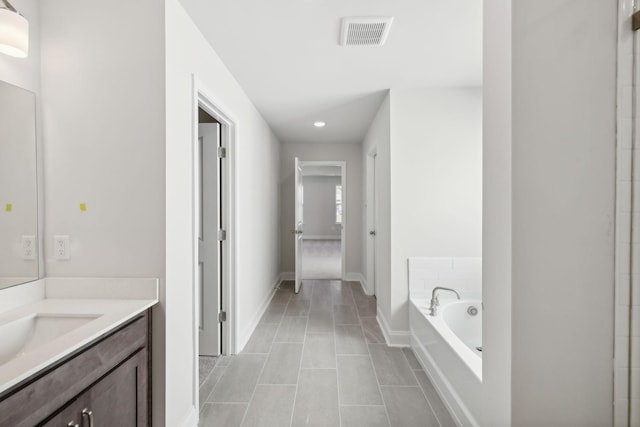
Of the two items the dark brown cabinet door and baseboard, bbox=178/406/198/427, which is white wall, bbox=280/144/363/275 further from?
the dark brown cabinet door

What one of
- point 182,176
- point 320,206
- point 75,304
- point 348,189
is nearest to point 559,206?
point 182,176

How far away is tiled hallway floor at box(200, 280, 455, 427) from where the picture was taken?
6.37 ft

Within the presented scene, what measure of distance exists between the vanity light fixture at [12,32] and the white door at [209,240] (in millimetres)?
1461

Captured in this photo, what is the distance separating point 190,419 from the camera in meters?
1.81

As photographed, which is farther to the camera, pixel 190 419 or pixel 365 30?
pixel 365 30

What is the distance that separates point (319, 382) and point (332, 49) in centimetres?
245

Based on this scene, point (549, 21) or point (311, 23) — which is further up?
point (311, 23)

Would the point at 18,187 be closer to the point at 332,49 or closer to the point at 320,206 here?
the point at 332,49

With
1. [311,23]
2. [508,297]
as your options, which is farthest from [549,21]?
[311,23]

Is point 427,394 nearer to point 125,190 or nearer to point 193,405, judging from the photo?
point 193,405

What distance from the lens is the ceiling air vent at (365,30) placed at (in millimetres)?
1900

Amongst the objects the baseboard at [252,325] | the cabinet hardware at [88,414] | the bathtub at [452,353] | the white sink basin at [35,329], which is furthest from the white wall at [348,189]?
the cabinet hardware at [88,414]

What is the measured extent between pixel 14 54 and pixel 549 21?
80.1 inches

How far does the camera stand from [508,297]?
4.15 ft
